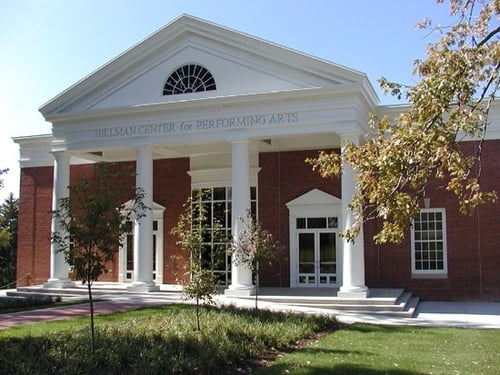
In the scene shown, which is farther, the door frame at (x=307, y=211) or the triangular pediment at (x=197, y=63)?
the door frame at (x=307, y=211)

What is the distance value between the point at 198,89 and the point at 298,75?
4112 mm

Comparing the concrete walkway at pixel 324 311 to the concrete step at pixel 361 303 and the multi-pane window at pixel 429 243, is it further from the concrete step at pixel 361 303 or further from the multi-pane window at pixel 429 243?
the multi-pane window at pixel 429 243

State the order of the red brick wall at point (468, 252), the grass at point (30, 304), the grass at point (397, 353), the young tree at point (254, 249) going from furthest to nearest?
the red brick wall at point (468, 252)
the grass at point (30, 304)
the young tree at point (254, 249)
the grass at point (397, 353)

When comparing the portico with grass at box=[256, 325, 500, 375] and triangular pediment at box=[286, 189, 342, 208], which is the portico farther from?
grass at box=[256, 325, 500, 375]

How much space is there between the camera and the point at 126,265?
28.2m

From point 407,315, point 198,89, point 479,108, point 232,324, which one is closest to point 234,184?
point 198,89

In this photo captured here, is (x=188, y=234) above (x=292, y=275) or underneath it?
above

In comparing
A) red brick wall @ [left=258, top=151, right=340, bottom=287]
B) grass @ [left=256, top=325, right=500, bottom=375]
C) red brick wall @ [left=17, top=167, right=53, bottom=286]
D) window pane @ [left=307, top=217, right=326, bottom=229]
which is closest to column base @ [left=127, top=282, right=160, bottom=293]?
red brick wall @ [left=258, top=151, right=340, bottom=287]

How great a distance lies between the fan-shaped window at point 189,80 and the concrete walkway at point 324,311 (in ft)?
25.8

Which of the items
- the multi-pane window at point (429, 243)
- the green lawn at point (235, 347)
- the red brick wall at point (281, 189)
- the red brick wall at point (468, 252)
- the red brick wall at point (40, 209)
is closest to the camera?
the green lawn at point (235, 347)

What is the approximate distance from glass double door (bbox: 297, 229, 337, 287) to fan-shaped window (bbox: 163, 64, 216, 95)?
24.6ft

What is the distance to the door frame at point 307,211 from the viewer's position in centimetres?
2483

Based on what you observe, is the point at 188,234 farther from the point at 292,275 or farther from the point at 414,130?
the point at 292,275

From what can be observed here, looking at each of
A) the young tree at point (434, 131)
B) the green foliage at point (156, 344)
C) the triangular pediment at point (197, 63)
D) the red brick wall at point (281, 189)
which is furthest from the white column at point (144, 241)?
the young tree at point (434, 131)
